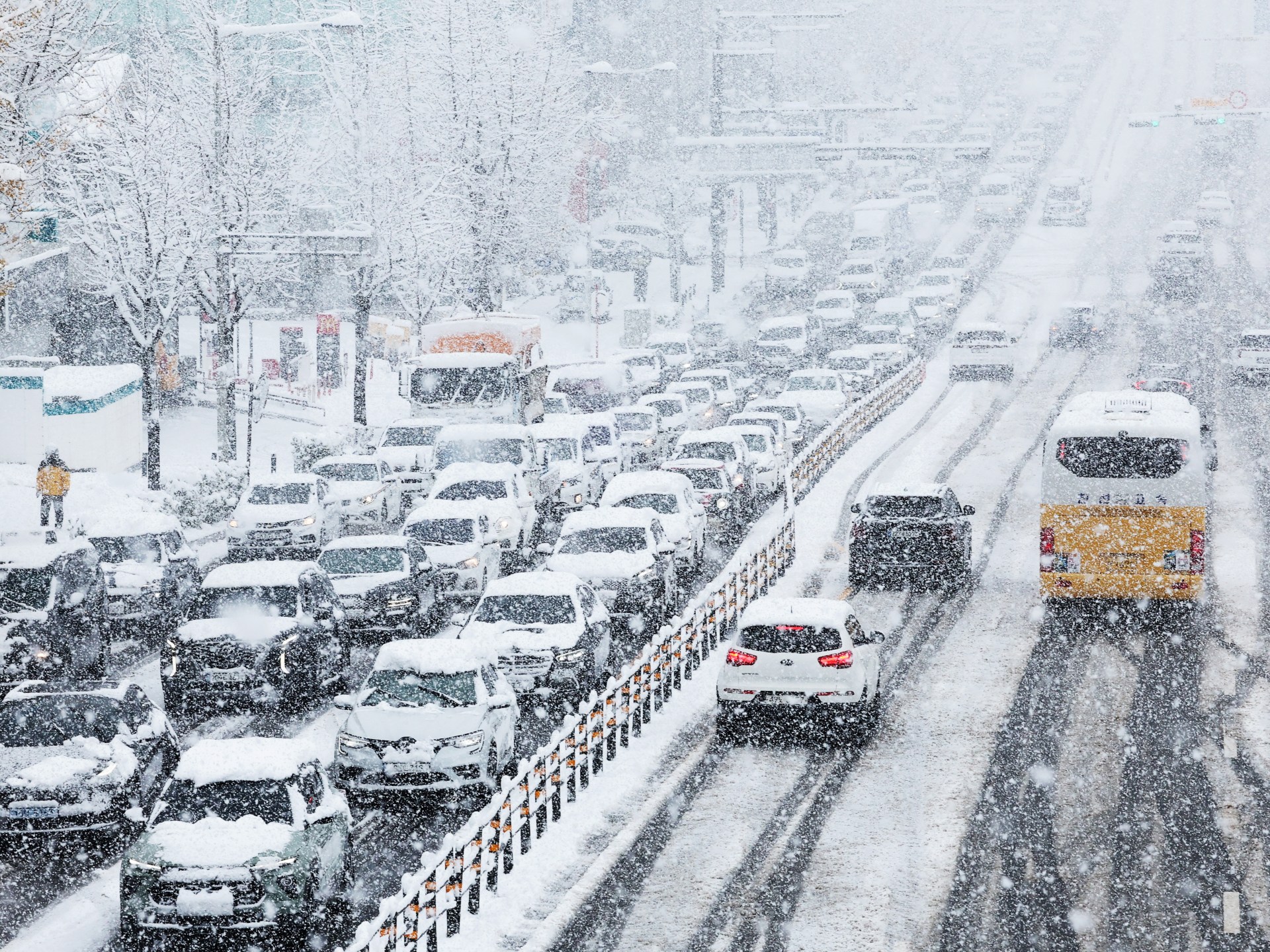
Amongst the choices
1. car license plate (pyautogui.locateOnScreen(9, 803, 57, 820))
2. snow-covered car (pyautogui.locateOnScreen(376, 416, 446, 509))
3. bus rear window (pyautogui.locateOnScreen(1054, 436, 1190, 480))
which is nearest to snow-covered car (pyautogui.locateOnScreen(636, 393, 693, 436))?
snow-covered car (pyautogui.locateOnScreen(376, 416, 446, 509))

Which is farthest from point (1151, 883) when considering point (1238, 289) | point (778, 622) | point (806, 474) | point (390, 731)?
point (1238, 289)

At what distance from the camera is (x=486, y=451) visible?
121ft

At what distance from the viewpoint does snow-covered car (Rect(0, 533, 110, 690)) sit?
25375 mm

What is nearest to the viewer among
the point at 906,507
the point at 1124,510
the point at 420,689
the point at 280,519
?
the point at 420,689

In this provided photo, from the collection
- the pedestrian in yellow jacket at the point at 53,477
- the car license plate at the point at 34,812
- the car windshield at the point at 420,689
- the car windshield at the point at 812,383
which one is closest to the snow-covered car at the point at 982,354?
the car windshield at the point at 812,383

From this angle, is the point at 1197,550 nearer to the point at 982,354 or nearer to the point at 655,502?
the point at 655,502

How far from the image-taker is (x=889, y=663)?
25.9m

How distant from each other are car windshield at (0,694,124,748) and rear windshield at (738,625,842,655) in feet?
22.6

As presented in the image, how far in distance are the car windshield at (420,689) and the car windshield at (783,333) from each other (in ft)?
141

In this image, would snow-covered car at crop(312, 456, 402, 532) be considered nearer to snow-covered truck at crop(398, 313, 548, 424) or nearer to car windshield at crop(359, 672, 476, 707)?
snow-covered truck at crop(398, 313, 548, 424)

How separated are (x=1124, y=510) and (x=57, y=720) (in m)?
15.3

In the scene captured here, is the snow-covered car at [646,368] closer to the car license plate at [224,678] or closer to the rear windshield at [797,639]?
the car license plate at [224,678]

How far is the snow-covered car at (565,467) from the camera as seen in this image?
37469 mm

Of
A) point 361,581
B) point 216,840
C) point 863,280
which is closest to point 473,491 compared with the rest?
point 361,581
